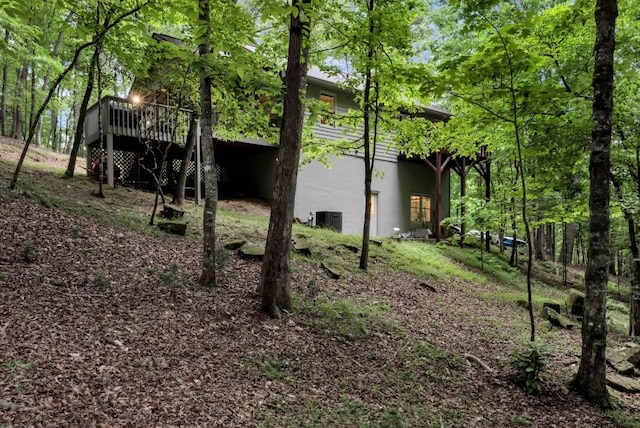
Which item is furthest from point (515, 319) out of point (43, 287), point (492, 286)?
point (43, 287)

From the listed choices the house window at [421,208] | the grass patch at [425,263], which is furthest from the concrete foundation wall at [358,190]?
the grass patch at [425,263]

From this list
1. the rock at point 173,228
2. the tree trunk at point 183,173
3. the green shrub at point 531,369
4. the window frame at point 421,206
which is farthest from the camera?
the window frame at point 421,206

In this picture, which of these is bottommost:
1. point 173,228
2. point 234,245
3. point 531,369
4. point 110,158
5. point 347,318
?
point 531,369

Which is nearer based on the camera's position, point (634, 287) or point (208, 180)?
point (208, 180)

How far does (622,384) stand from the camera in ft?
18.6

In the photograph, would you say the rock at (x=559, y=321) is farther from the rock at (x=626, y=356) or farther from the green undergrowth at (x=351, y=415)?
the green undergrowth at (x=351, y=415)

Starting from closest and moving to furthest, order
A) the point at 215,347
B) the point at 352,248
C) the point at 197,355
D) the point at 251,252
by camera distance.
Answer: the point at 197,355
the point at 215,347
the point at 251,252
the point at 352,248

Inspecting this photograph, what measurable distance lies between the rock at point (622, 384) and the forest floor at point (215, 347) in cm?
48

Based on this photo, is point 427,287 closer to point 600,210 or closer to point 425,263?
point 425,263

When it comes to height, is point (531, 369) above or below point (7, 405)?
below

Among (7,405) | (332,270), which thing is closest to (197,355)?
(7,405)

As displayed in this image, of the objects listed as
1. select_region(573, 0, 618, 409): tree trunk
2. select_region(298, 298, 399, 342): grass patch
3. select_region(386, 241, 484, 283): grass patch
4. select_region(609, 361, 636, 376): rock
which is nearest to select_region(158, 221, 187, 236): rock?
select_region(298, 298, 399, 342): grass patch

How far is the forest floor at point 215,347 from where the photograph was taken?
127 inches

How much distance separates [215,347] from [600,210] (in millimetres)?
4965
